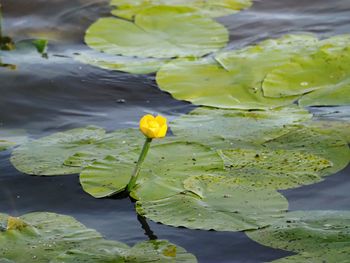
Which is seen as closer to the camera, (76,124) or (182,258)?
(182,258)

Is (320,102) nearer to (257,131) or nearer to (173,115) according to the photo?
(257,131)

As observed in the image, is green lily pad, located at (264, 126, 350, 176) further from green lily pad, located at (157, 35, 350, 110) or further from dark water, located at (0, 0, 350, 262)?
green lily pad, located at (157, 35, 350, 110)

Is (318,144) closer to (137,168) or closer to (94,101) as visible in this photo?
(137,168)

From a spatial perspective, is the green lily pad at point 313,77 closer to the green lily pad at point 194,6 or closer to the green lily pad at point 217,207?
the green lily pad at point 217,207

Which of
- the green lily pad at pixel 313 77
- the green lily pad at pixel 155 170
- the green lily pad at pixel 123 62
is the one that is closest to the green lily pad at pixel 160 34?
the green lily pad at pixel 123 62

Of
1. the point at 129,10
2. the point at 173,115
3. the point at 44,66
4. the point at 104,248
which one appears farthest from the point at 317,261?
the point at 129,10

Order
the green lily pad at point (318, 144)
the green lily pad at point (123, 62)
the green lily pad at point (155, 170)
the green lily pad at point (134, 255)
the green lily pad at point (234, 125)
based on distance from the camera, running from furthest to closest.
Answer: the green lily pad at point (123, 62) → the green lily pad at point (234, 125) → the green lily pad at point (318, 144) → the green lily pad at point (155, 170) → the green lily pad at point (134, 255)
